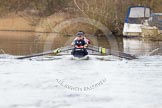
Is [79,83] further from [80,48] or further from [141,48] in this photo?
[141,48]

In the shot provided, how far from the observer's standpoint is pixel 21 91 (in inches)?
623

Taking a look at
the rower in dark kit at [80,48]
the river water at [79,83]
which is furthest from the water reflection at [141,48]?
the rower in dark kit at [80,48]

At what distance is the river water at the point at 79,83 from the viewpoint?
14289 mm

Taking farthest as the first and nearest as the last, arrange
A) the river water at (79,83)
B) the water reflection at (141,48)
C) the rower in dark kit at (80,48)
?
the water reflection at (141,48), the rower in dark kit at (80,48), the river water at (79,83)

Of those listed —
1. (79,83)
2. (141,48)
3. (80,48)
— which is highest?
(80,48)

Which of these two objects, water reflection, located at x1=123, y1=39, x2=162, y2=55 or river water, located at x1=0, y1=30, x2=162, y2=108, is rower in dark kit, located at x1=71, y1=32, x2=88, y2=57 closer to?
river water, located at x1=0, y1=30, x2=162, y2=108

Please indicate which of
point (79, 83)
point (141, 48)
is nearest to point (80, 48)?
point (79, 83)

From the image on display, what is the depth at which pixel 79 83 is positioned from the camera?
17672 mm

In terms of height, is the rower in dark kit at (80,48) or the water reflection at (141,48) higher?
the rower in dark kit at (80,48)

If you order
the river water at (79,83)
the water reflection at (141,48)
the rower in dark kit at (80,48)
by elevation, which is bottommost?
the river water at (79,83)

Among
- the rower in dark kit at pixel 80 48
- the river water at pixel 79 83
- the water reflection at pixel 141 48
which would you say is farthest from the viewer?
the water reflection at pixel 141 48

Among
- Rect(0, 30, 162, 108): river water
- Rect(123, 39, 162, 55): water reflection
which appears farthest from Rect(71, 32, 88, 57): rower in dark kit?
Rect(123, 39, 162, 55): water reflection

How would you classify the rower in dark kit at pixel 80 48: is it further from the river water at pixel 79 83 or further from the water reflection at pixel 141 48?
the water reflection at pixel 141 48

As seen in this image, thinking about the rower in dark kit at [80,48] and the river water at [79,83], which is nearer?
the river water at [79,83]
